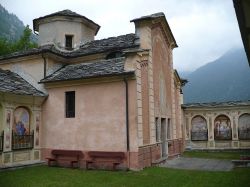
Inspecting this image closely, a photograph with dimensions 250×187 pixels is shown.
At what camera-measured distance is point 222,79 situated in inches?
6693

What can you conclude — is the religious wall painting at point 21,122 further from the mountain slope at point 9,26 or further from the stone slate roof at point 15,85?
the mountain slope at point 9,26

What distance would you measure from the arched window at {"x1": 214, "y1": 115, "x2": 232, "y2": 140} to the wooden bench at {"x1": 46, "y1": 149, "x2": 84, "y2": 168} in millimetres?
16704

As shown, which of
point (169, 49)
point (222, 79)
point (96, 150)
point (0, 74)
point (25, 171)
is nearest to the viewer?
point (25, 171)

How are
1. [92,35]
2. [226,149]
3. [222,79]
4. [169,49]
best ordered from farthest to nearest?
[222,79], [226,149], [92,35], [169,49]

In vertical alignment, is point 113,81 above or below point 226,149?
above

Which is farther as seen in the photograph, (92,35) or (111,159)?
(92,35)

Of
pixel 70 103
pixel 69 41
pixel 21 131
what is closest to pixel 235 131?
pixel 69 41

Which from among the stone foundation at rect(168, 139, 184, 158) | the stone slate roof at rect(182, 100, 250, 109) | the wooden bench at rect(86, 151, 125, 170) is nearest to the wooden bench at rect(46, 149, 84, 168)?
the wooden bench at rect(86, 151, 125, 170)

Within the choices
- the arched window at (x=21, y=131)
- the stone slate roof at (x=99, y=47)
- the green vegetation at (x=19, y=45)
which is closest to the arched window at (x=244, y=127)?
the stone slate roof at (x=99, y=47)

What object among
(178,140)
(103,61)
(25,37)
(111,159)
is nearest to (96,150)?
(111,159)

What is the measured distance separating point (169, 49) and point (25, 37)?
22.0 meters

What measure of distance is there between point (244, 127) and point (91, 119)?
56.5ft

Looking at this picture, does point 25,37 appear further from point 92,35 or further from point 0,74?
point 0,74

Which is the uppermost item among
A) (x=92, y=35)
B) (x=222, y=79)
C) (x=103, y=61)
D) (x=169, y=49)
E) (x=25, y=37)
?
(x=222, y=79)
